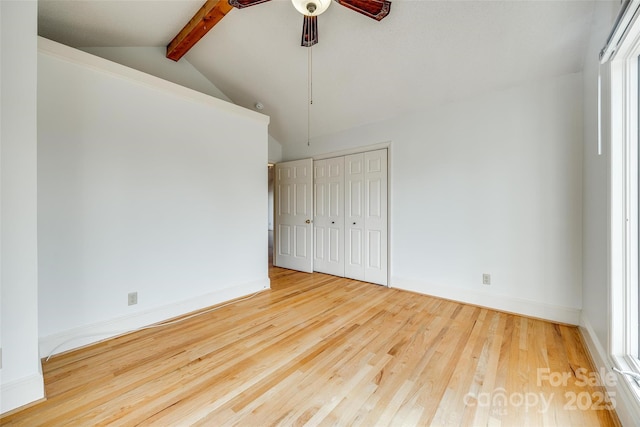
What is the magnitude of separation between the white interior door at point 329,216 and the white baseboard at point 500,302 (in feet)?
3.72

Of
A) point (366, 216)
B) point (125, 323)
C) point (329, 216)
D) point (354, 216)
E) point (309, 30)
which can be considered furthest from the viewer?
point (329, 216)

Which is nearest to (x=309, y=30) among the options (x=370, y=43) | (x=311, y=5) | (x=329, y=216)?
(x=311, y=5)

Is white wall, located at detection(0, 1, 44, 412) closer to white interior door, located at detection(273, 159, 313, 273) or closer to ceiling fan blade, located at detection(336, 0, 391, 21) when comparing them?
→ ceiling fan blade, located at detection(336, 0, 391, 21)

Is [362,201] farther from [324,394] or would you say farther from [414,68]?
[324,394]

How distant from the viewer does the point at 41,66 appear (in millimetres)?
1864

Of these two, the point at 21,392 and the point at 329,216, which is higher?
the point at 329,216

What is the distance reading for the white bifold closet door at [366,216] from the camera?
11.6 feet

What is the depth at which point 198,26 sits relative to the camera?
250cm

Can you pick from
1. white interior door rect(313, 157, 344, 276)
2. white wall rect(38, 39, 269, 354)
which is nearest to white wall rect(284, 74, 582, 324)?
white interior door rect(313, 157, 344, 276)

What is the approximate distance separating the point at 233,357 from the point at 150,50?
3.54 meters

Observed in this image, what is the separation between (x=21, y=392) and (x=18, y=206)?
1.05 meters

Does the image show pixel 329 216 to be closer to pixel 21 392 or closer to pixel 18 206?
pixel 18 206

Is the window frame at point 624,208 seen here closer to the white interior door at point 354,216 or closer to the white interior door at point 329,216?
the white interior door at point 354,216

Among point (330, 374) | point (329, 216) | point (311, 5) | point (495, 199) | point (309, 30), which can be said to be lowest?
point (330, 374)
